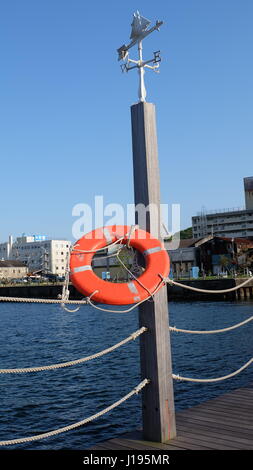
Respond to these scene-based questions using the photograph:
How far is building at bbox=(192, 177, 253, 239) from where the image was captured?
91.0 meters

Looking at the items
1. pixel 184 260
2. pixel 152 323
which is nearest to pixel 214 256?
pixel 184 260

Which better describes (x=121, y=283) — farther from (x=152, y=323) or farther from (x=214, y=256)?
(x=214, y=256)

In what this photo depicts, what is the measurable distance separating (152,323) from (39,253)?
426ft

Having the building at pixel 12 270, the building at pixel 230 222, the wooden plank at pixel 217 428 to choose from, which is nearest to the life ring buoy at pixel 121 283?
the wooden plank at pixel 217 428

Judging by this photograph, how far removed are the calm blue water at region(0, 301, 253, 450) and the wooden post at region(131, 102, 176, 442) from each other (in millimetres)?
3828

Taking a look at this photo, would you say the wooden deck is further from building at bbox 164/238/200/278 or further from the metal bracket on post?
building at bbox 164/238/200/278

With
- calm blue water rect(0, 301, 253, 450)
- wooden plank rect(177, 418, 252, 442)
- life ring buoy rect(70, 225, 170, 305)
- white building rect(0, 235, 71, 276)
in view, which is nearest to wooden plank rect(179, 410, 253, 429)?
wooden plank rect(177, 418, 252, 442)

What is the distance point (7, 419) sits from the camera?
9.71 m

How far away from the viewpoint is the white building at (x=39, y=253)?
127m

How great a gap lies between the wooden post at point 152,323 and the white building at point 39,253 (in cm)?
11542

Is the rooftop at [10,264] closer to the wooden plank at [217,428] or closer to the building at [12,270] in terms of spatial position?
the building at [12,270]
